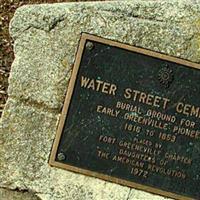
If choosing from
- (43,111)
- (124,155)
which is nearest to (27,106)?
(43,111)

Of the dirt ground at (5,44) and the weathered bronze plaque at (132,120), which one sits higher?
the dirt ground at (5,44)

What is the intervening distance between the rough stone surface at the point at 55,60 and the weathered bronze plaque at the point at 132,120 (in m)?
0.05

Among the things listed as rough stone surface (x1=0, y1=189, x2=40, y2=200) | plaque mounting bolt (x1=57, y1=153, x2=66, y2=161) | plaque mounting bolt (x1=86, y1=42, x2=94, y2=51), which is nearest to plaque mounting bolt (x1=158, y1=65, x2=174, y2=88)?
plaque mounting bolt (x1=86, y1=42, x2=94, y2=51)

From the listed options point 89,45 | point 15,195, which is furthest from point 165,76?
point 15,195

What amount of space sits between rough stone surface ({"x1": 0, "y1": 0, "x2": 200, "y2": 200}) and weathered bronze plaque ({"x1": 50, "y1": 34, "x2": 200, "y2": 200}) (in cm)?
5

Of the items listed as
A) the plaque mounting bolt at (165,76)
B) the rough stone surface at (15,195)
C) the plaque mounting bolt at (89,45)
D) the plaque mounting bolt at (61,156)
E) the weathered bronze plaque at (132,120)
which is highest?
the plaque mounting bolt at (89,45)

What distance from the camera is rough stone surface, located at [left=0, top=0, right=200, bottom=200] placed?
10.0ft

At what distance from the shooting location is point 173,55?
10.1ft

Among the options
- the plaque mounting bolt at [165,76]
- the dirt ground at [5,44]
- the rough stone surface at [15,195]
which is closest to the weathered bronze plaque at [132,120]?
the plaque mounting bolt at [165,76]

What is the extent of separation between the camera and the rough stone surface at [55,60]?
Answer: 3.06 m

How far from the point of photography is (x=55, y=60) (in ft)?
10.1

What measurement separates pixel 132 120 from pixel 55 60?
1.62 ft

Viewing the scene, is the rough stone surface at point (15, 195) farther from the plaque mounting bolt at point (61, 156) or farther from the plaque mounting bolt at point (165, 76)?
the plaque mounting bolt at point (165, 76)

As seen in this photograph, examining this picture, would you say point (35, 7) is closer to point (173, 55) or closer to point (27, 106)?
point (27, 106)
